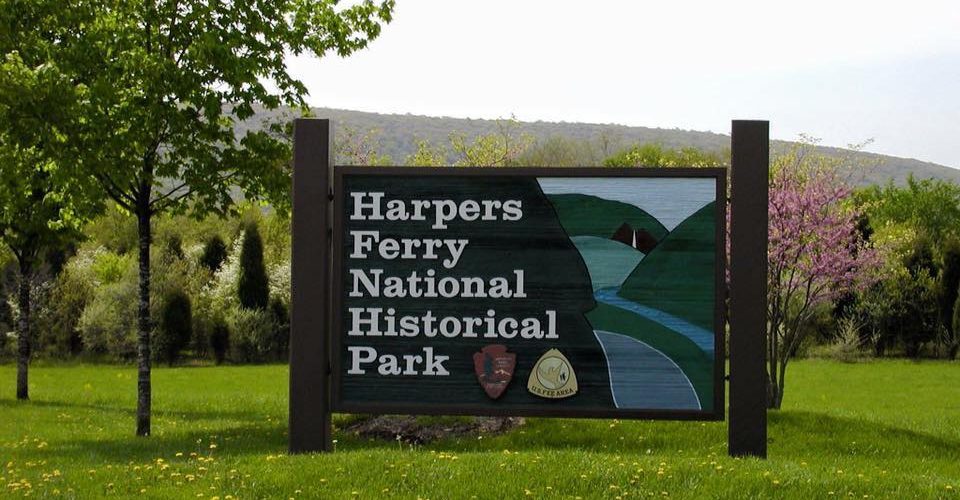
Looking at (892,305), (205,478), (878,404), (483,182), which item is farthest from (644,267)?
(892,305)

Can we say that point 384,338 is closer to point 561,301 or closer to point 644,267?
point 561,301

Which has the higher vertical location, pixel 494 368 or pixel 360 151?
pixel 360 151

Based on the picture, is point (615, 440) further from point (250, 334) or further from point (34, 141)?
point (250, 334)

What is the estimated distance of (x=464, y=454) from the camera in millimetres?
11711

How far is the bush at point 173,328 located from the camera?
35.7 meters

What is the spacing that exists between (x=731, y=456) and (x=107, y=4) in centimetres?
1355

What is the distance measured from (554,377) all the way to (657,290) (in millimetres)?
1442

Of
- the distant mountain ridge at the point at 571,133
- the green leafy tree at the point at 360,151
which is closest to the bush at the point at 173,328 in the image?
the green leafy tree at the point at 360,151

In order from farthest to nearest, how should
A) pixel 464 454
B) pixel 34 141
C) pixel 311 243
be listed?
pixel 34 141 → pixel 464 454 → pixel 311 243

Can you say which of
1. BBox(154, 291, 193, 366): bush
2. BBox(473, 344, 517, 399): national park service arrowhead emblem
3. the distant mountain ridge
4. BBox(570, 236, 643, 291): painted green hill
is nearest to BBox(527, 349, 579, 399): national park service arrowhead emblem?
BBox(473, 344, 517, 399): national park service arrowhead emblem

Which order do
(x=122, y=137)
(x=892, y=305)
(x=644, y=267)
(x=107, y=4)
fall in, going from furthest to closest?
(x=892, y=305) → (x=107, y=4) → (x=122, y=137) → (x=644, y=267)

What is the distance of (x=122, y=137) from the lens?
1689 centimetres

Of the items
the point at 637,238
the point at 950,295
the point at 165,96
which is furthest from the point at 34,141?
the point at 950,295

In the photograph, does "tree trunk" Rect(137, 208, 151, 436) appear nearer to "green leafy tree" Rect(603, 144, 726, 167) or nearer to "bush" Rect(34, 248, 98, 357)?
"bush" Rect(34, 248, 98, 357)
